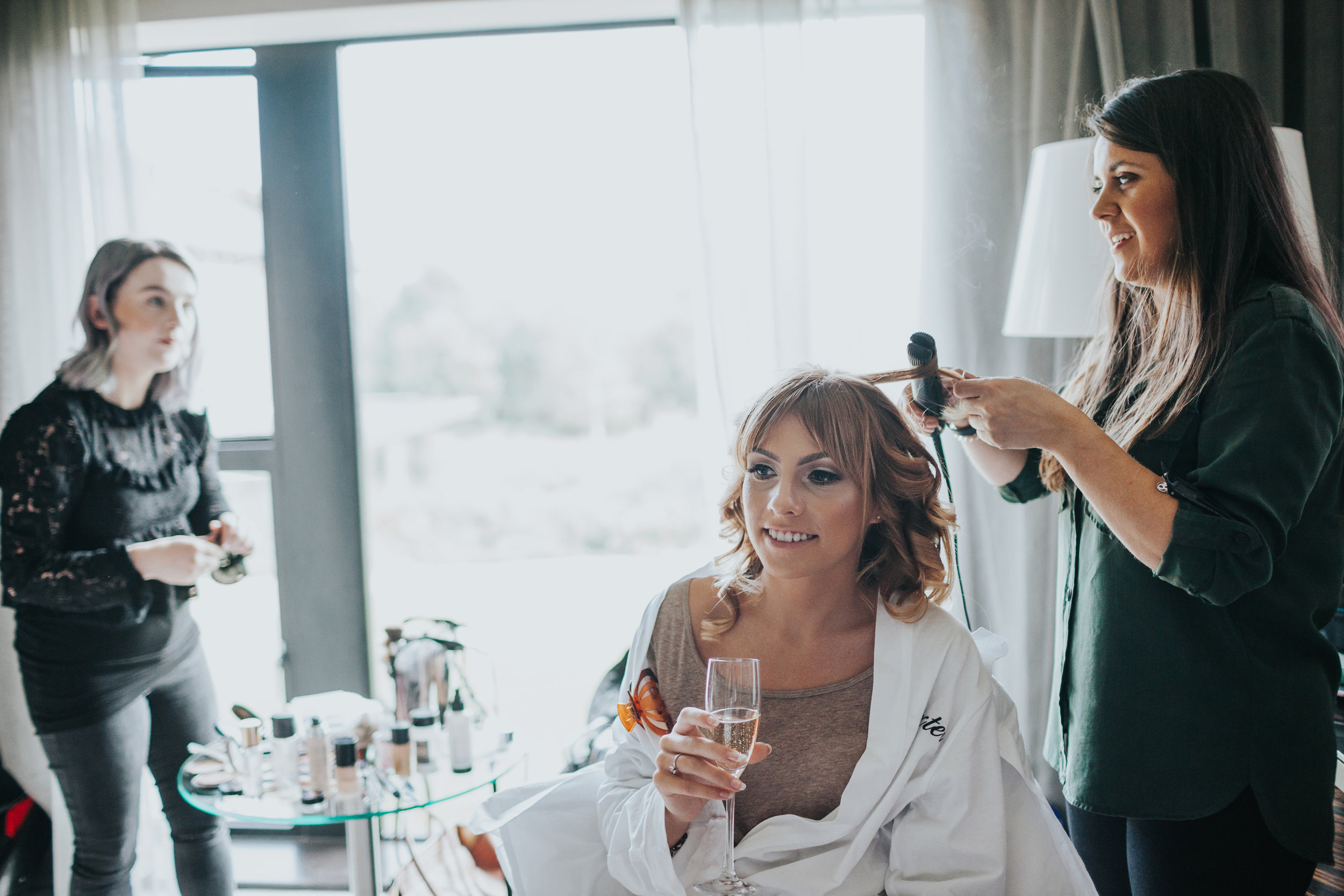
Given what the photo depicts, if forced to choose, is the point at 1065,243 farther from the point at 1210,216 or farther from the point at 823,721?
the point at 823,721

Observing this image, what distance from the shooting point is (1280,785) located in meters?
1.16

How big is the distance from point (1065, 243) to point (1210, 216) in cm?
52

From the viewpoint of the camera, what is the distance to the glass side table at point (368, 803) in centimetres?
162

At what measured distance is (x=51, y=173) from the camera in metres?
2.37

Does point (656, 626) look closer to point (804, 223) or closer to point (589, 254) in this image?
point (804, 223)

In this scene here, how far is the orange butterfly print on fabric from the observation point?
4.05ft

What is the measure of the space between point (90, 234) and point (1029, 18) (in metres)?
2.51

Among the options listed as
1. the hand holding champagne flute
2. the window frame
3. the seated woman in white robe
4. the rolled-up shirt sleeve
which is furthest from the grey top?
the window frame

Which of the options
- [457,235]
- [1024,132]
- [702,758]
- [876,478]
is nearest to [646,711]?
[702,758]

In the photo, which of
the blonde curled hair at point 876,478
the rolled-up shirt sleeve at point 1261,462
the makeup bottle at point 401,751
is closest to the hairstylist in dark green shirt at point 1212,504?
the rolled-up shirt sleeve at point 1261,462

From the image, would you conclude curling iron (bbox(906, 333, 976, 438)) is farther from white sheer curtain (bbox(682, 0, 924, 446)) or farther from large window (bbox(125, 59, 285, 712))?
large window (bbox(125, 59, 285, 712))

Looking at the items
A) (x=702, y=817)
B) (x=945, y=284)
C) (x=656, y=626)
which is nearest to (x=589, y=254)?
(x=945, y=284)

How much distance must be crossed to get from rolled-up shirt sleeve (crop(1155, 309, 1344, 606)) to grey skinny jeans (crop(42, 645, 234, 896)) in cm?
200

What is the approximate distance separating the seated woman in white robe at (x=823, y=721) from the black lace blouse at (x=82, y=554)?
1051 millimetres
